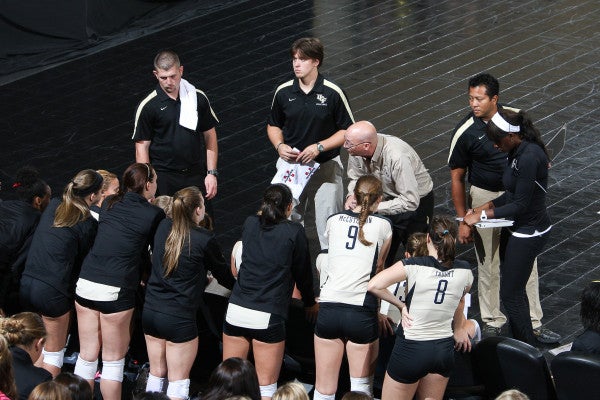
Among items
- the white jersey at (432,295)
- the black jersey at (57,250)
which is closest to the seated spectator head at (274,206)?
the white jersey at (432,295)

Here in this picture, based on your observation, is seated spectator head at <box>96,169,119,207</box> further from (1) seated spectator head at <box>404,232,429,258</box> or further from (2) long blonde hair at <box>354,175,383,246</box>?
(1) seated spectator head at <box>404,232,429,258</box>

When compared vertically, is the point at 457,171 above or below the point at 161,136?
below

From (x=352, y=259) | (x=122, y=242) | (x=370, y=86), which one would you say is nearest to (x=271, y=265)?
(x=352, y=259)

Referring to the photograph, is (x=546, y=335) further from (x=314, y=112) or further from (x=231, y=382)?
(x=231, y=382)

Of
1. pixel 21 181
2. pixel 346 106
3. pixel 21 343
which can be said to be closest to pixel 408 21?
pixel 346 106

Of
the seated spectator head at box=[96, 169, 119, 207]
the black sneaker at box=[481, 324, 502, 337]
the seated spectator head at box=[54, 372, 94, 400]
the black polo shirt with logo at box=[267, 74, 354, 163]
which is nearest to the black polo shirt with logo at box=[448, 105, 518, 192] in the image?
the black polo shirt with logo at box=[267, 74, 354, 163]

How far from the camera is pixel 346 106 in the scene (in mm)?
7258

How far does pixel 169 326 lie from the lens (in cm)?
609

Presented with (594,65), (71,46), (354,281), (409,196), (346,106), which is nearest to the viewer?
(354,281)

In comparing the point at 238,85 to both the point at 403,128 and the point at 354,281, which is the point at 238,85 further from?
the point at 354,281

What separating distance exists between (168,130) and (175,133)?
0.17 ft

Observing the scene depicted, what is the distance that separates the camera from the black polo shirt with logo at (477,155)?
677 cm

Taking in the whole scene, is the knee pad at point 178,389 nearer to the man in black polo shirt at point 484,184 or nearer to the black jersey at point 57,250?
the black jersey at point 57,250

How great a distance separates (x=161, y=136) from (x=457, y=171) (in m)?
1.99
